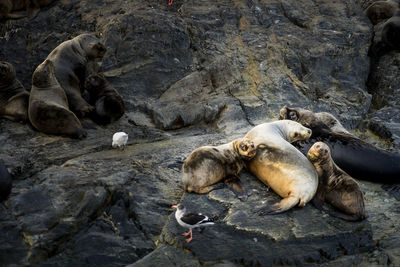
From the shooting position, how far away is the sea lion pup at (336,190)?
4738 mm

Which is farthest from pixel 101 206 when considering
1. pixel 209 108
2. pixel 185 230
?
pixel 209 108

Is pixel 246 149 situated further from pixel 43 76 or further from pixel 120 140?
pixel 43 76

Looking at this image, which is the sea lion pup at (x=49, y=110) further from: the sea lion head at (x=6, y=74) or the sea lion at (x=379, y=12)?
the sea lion at (x=379, y=12)

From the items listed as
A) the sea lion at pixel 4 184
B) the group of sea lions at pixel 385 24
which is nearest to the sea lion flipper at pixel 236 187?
the sea lion at pixel 4 184

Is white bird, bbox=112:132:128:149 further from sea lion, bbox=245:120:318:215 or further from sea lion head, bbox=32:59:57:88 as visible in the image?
sea lion head, bbox=32:59:57:88

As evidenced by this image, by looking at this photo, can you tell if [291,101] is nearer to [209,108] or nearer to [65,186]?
[209,108]

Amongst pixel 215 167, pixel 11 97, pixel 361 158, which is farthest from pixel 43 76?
pixel 361 158

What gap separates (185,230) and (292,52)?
6.25 meters

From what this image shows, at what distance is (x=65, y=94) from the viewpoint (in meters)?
7.25

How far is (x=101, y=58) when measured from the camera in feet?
28.3

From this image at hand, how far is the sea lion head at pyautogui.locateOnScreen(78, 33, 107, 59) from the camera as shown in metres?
8.20

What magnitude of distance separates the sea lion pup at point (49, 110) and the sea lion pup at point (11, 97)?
24 centimetres

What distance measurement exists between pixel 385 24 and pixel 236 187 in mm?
7598

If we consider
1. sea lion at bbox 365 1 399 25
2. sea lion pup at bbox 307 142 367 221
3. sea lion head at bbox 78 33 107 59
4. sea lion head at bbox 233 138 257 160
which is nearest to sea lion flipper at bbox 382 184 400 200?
sea lion pup at bbox 307 142 367 221
